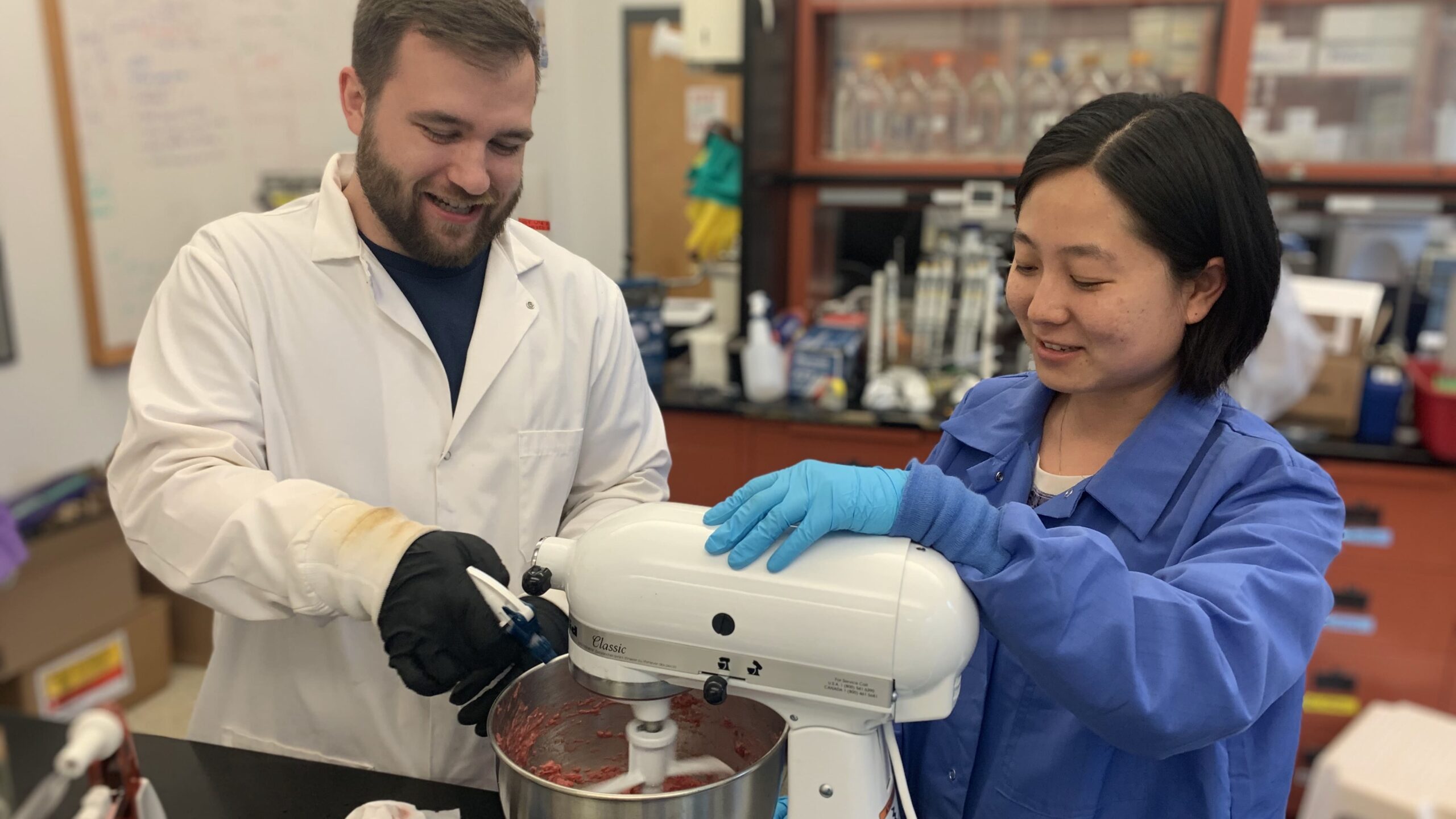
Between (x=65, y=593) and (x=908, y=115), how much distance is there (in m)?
2.97

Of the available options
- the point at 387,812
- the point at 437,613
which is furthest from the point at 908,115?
the point at 387,812

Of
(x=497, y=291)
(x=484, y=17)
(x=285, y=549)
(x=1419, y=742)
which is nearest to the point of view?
(x=285, y=549)

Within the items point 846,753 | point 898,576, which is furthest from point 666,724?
point 898,576

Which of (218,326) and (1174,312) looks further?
(218,326)

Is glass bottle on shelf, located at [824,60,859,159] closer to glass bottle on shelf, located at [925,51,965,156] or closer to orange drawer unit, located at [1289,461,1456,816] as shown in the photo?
glass bottle on shelf, located at [925,51,965,156]

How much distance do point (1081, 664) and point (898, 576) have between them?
161mm

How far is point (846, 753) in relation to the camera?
870mm

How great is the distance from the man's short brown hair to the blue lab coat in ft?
2.46

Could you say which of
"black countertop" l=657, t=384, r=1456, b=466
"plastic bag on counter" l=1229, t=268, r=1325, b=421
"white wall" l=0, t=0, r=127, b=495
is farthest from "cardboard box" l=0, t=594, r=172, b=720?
"plastic bag on counter" l=1229, t=268, r=1325, b=421

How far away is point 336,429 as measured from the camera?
1.35 meters

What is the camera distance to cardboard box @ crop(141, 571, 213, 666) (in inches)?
125

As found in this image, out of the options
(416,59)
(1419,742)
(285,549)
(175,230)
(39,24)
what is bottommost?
(1419,742)

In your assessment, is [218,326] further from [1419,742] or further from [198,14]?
[1419,742]

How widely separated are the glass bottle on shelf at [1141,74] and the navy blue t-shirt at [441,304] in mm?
2477
